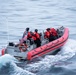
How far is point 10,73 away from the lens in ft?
56.1

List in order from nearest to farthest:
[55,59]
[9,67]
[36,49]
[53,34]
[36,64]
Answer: [9,67], [36,64], [36,49], [55,59], [53,34]

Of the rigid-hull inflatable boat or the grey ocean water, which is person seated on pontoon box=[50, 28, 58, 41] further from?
the grey ocean water

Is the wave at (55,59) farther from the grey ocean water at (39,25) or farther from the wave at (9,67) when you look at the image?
the wave at (9,67)

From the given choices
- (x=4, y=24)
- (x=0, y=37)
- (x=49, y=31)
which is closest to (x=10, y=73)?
(x=49, y=31)

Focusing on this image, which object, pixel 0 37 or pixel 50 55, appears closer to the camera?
pixel 50 55

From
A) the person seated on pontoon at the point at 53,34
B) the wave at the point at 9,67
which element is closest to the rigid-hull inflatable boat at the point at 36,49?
the person seated on pontoon at the point at 53,34

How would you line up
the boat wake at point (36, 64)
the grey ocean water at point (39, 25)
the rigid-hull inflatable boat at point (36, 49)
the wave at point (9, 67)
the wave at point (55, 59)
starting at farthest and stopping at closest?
the rigid-hull inflatable boat at point (36, 49)
the wave at point (55, 59)
the grey ocean water at point (39, 25)
the boat wake at point (36, 64)
the wave at point (9, 67)

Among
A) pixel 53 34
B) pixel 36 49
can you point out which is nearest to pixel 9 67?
pixel 36 49

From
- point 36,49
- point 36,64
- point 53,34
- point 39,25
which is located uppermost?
point 39,25

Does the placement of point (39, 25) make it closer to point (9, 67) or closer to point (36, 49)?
point (36, 49)

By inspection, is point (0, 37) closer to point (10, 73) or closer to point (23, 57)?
point (23, 57)

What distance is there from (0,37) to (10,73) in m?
9.32

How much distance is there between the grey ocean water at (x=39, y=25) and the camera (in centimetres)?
1794

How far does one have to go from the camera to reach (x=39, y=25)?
1230 inches
